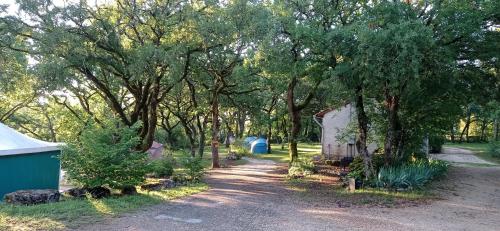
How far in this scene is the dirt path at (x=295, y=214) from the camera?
7.82 meters

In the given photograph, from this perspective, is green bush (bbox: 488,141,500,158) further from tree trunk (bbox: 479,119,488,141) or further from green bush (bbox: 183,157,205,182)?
tree trunk (bbox: 479,119,488,141)

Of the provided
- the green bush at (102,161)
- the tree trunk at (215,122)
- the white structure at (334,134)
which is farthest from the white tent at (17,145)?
the white structure at (334,134)

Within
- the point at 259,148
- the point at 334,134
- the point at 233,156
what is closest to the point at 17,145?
the point at 334,134

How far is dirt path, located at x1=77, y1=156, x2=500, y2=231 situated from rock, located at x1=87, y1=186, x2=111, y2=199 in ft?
5.77

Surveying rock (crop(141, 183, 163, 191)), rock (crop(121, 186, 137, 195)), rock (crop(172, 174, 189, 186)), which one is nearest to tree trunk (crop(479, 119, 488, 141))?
rock (crop(172, 174, 189, 186))

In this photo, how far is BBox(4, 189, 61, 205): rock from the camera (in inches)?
351

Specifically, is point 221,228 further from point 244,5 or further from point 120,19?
point 120,19

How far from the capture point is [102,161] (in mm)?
10148

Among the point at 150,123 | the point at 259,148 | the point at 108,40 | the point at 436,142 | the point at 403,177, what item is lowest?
the point at 403,177

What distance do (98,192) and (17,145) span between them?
2565 mm

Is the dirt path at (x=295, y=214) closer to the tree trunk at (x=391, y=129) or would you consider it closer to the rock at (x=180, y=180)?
the rock at (x=180, y=180)

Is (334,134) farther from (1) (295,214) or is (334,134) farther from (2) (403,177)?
(1) (295,214)

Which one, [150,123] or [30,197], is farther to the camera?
[150,123]

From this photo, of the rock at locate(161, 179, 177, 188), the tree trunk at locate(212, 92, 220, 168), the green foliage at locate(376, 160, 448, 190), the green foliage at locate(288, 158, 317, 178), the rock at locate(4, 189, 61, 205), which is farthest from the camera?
the tree trunk at locate(212, 92, 220, 168)
